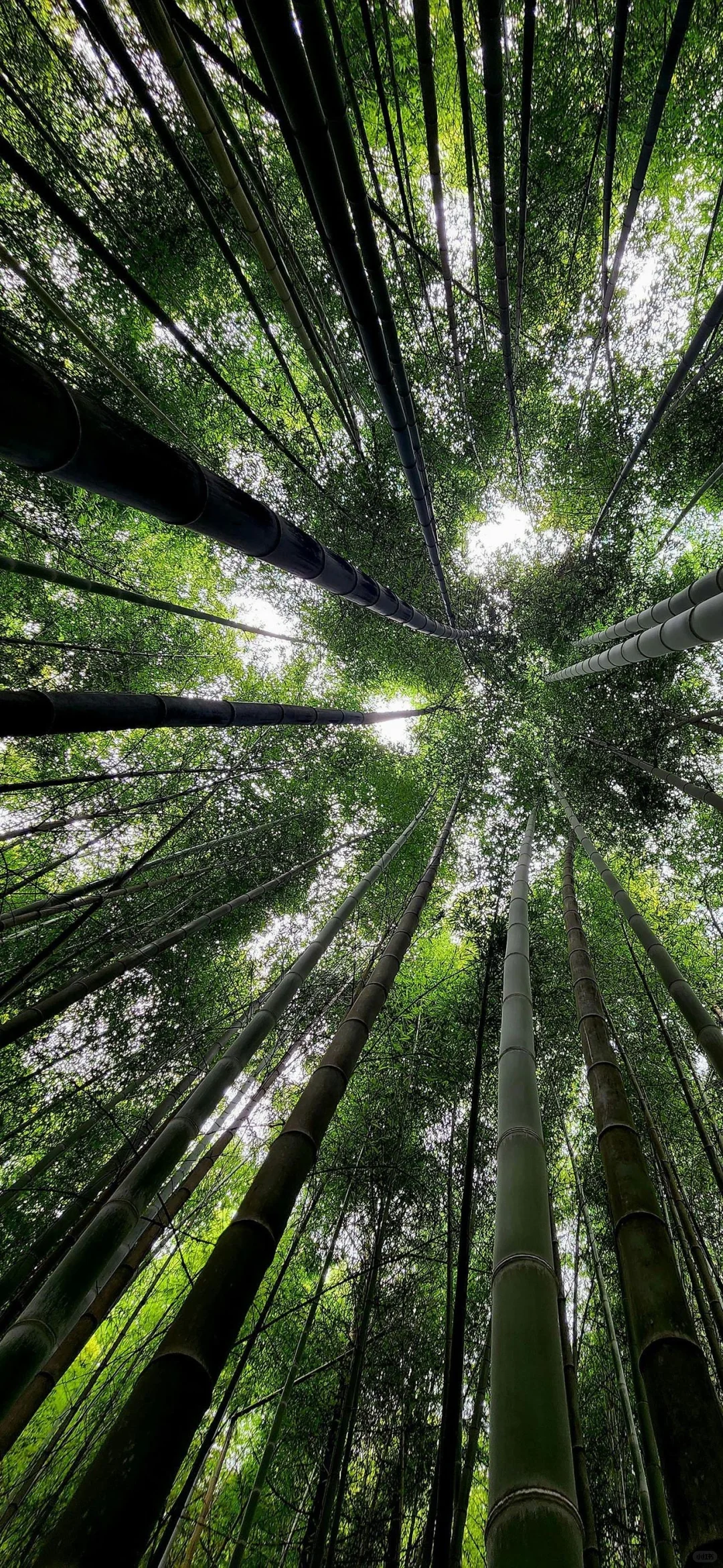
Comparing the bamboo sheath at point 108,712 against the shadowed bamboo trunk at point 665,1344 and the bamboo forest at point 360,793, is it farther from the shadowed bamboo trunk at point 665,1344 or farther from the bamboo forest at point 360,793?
the shadowed bamboo trunk at point 665,1344

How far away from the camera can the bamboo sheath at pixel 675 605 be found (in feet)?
8.43

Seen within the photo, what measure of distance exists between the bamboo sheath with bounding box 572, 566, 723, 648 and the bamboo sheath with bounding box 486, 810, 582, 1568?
234cm

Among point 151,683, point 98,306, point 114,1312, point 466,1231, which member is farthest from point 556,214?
point 114,1312

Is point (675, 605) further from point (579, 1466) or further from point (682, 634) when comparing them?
point (579, 1466)

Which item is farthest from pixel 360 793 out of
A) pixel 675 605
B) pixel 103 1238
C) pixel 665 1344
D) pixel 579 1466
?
pixel 665 1344

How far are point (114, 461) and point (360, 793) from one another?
5.52 metres

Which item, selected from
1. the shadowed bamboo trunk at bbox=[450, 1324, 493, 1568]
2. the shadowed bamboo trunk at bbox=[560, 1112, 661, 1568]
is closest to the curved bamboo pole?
the shadowed bamboo trunk at bbox=[560, 1112, 661, 1568]

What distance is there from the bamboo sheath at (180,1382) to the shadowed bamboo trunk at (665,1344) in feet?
2.38

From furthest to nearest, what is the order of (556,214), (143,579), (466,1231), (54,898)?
1. (143,579)
2. (556,214)
3. (54,898)
4. (466,1231)

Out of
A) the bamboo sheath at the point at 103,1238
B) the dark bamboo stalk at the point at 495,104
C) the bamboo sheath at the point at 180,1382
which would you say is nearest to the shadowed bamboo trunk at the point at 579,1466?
the bamboo sheath at the point at 180,1382

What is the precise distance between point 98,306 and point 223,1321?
7217 millimetres

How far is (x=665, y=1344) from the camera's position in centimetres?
104

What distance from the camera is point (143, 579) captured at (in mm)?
6344

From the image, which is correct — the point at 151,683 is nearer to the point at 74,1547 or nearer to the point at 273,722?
the point at 273,722
